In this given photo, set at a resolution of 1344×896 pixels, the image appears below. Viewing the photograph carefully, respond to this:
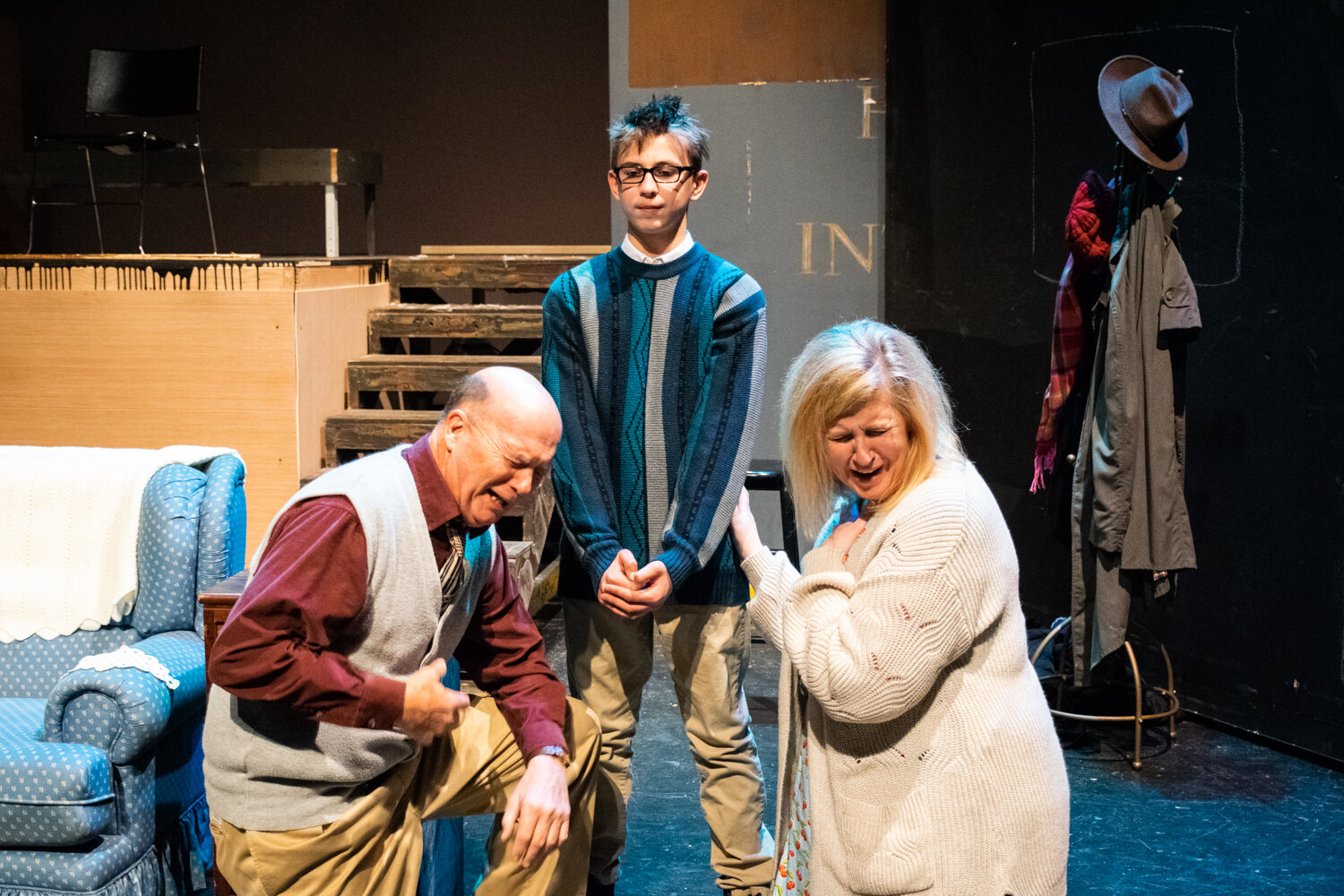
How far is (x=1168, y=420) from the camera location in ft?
10.2

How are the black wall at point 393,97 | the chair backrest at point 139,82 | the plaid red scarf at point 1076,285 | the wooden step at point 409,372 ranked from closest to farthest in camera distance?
the plaid red scarf at point 1076,285
the wooden step at point 409,372
the chair backrest at point 139,82
the black wall at point 393,97

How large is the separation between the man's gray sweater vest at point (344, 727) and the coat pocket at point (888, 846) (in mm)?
684

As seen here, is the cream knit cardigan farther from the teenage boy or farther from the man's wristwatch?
the teenage boy

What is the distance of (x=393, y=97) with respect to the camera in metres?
7.63

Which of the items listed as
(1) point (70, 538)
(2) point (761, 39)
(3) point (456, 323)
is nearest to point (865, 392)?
(1) point (70, 538)

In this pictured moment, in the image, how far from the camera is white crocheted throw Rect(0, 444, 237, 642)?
2857 mm

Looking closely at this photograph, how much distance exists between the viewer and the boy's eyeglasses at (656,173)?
7.36 ft

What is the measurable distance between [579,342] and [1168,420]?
5.47 feet

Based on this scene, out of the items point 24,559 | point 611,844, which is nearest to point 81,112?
point 24,559

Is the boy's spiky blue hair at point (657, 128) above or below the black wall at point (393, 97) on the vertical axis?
below

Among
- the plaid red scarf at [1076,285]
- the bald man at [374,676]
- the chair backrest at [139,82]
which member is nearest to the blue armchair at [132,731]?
the bald man at [374,676]

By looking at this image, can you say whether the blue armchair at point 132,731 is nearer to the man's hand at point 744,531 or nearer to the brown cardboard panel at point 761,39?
the man's hand at point 744,531

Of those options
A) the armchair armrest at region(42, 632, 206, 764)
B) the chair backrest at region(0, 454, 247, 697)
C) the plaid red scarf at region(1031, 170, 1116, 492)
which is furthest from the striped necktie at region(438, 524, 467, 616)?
the plaid red scarf at region(1031, 170, 1116, 492)

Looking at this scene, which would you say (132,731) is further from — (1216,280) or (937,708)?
(1216,280)
